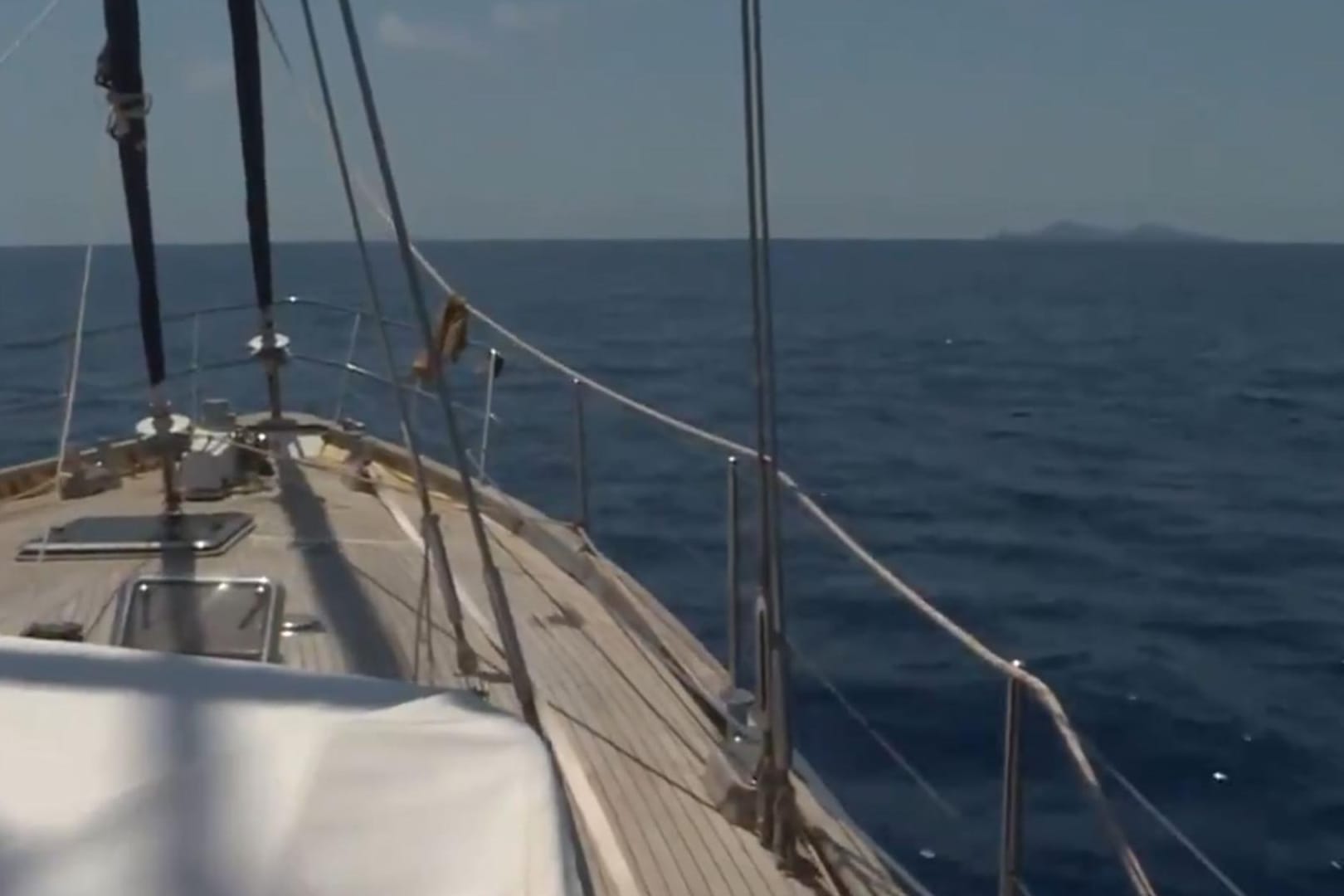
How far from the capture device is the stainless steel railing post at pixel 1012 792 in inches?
110

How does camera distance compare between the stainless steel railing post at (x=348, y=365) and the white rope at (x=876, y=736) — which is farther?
the stainless steel railing post at (x=348, y=365)

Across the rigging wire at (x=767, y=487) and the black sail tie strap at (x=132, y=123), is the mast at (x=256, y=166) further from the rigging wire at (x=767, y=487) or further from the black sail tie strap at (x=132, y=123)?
the rigging wire at (x=767, y=487)

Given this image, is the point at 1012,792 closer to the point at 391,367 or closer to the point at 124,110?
the point at 391,367

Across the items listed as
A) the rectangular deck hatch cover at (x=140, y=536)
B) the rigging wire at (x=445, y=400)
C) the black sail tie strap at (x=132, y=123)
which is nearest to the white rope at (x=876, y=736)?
the rigging wire at (x=445, y=400)

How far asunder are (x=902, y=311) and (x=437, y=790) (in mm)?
39796

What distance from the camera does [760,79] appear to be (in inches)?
122

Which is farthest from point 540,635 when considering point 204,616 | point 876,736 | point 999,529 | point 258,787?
point 999,529

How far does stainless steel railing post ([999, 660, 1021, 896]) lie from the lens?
9.20ft

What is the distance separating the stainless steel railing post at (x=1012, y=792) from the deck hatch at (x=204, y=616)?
79.0 inches

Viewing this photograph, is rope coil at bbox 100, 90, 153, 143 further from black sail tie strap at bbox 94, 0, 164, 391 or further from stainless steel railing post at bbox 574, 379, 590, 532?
stainless steel railing post at bbox 574, 379, 590, 532

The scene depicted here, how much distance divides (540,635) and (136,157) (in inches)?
74.8

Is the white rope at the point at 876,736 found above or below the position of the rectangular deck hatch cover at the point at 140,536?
below

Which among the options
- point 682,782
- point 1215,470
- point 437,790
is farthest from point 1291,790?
point 1215,470

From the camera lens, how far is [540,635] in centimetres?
541
